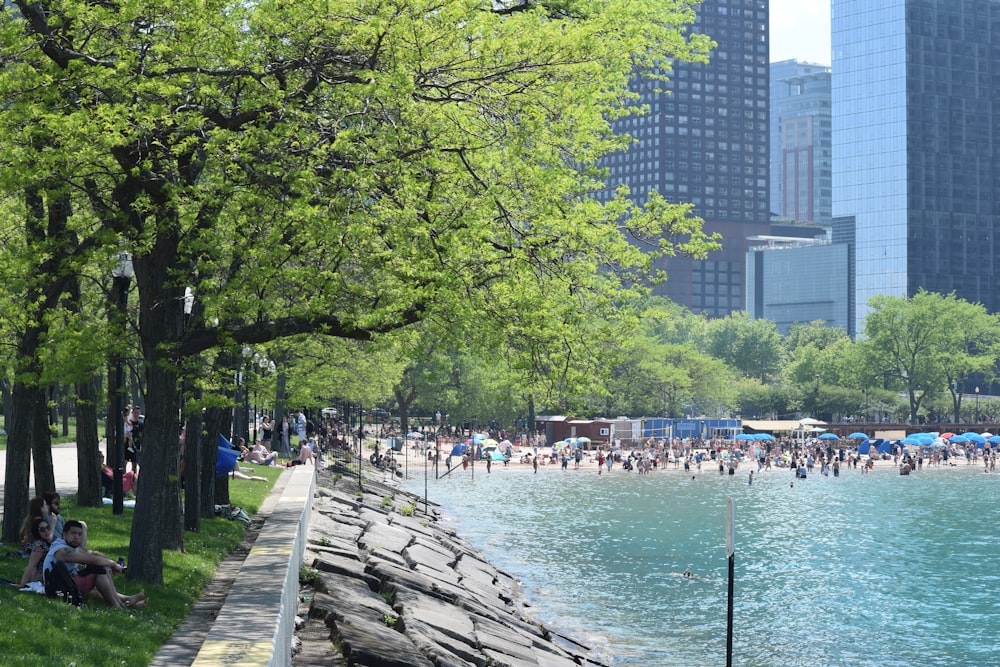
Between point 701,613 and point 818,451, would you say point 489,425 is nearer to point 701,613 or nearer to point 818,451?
point 818,451

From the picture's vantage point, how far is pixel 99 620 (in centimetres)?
1420

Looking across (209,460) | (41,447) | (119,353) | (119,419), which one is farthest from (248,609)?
(209,460)

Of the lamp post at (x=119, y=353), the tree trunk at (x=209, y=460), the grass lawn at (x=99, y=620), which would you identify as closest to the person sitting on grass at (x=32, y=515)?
the grass lawn at (x=99, y=620)

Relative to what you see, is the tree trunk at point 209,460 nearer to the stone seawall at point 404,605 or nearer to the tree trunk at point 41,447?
the stone seawall at point 404,605

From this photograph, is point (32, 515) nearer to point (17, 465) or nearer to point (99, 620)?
point (17, 465)

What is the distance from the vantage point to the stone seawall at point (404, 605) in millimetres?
16641

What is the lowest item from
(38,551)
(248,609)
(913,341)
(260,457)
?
(260,457)

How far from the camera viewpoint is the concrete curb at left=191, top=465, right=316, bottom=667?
11.6m

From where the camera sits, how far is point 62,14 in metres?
16.0

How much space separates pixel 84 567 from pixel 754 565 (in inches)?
1353

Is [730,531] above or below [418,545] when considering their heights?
above

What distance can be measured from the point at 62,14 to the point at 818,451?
104 metres

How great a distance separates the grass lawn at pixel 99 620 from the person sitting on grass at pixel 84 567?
153mm

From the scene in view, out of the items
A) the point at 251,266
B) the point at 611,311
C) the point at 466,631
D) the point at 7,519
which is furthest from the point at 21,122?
the point at 466,631
